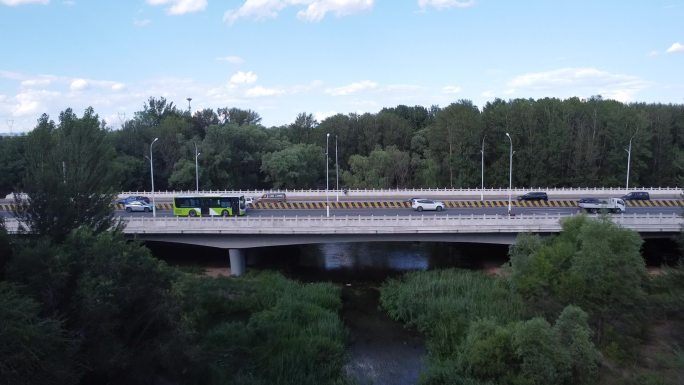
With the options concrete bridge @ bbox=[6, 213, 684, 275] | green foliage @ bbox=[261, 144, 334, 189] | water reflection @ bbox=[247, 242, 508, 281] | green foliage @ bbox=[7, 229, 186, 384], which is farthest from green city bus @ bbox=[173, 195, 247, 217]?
green foliage @ bbox=[7, 229, 186, 384]

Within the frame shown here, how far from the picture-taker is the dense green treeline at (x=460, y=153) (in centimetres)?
5888

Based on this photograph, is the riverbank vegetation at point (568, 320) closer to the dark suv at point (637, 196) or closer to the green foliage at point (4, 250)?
the green foliage at point (4, 250)

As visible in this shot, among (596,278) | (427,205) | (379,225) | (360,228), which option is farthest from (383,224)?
(596,278)

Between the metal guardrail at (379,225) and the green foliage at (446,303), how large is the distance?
→ 3099 mm

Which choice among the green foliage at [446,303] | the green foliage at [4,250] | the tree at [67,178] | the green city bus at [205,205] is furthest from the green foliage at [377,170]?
the green foliage at [4,250]

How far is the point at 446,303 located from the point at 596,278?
8282 millimetres

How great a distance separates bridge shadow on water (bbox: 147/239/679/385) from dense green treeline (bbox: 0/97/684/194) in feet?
65.2

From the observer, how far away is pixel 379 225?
33.3 m

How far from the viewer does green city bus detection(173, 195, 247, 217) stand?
40125 millimetres

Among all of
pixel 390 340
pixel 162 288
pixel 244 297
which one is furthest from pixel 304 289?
pixel 162 288

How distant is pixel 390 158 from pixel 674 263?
3635 centimetres

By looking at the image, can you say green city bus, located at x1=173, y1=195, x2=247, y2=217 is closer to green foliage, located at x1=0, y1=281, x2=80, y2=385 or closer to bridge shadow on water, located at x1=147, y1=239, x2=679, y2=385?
bridge shadow on water, located at x1=147, y1=239, x2=679, y2=385

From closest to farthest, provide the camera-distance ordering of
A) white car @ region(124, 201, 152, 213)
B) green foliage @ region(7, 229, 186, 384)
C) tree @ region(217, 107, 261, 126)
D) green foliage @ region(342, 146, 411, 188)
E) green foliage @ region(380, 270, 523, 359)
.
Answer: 1. green foliage @ region(7, 229, 186, 384)
2. green foliage @ region(380, 270, 523, 359)
3. white car @ region(124, 201, 152, 213)
4. green foliage @ region(342, 146, 411, 188)
5. tree @ region(217, 107, 261, 126)

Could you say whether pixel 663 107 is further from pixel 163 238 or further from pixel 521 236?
pixel 163 238
